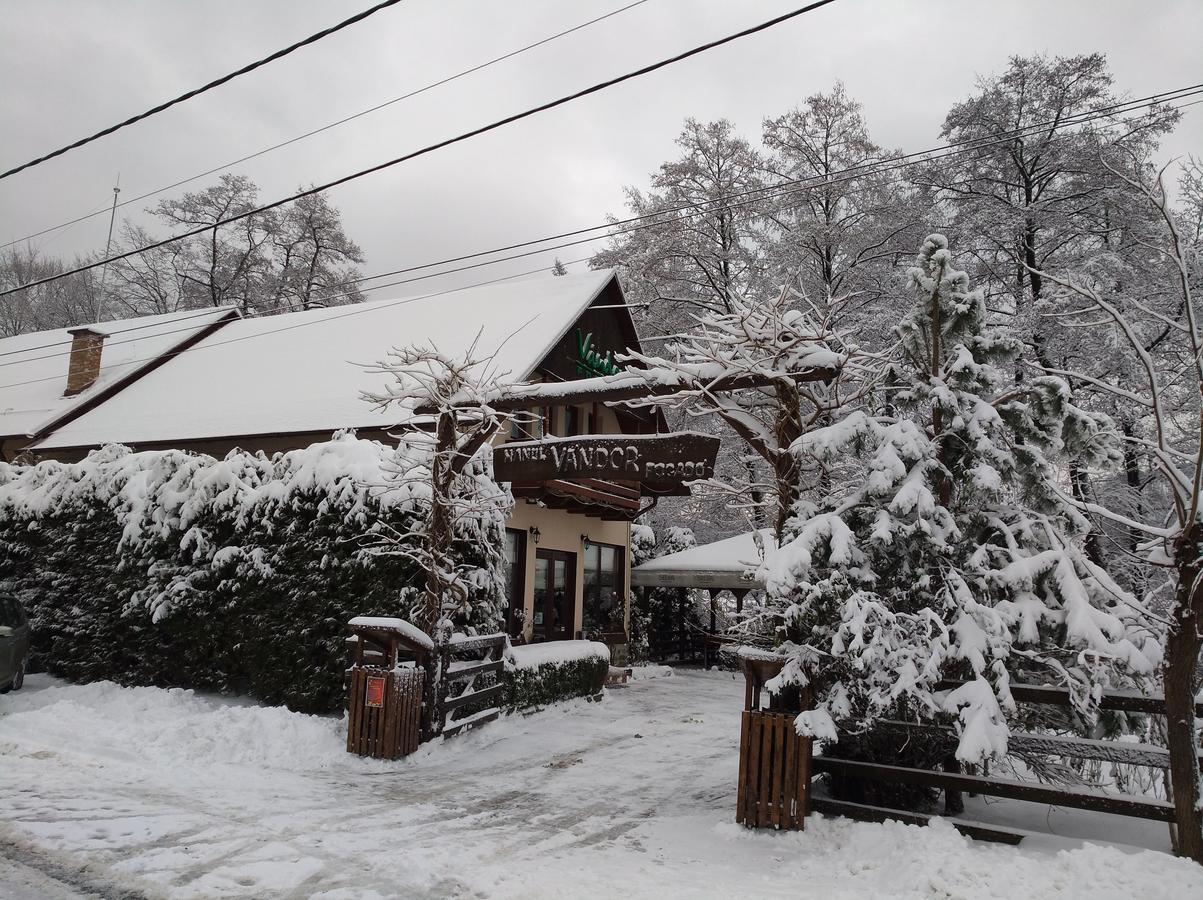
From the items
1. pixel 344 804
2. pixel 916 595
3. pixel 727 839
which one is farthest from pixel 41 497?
pixel 916 595

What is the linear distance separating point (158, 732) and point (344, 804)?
3427 mm

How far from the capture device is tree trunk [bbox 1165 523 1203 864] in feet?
17.1

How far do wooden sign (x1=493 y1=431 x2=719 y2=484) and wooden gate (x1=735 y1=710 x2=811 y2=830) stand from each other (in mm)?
2560

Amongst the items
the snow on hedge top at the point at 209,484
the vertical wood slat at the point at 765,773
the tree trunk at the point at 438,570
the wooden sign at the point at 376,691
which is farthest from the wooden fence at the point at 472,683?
the vertical wood slat at the point at 765,773

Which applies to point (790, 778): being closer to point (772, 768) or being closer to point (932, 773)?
point (772, 768)

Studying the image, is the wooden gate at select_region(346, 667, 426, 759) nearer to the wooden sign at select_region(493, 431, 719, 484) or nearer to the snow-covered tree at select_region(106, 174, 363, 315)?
the wooden sign at select_region(493, 431, 719, 484)

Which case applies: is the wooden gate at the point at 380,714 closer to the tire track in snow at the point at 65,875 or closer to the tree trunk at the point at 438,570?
Answer: the tree trunk at the point at 438,570

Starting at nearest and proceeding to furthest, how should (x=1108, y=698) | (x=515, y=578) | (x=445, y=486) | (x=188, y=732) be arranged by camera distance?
(x=1108, y=698)
(x=188, y=732)
(x=445, y=486)
(x=515, y=578)

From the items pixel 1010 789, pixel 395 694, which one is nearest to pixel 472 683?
pixel 395 694

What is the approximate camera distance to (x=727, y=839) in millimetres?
6418

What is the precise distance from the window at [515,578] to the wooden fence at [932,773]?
30.1 feet

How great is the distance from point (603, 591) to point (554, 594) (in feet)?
8.67

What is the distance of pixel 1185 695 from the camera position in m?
5.30

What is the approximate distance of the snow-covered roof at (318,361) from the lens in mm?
15898
